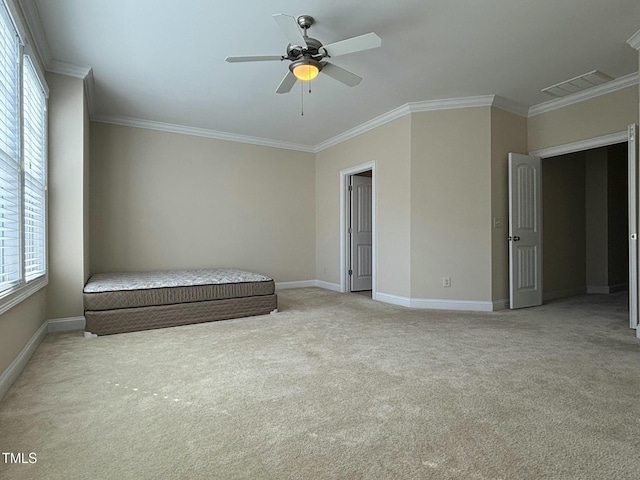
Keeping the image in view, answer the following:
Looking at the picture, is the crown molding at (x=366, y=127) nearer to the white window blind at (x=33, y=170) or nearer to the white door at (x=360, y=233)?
the white door at (x=360, y=233)

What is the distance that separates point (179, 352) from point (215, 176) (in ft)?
11.5

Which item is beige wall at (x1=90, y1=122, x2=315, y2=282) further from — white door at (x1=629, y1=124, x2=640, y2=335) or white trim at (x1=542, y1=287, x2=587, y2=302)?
white door at (x1=629, y1=124, x2=640, y2=335)

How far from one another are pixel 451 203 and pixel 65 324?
182 inches

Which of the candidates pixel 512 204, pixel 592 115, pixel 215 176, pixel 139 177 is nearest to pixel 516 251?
pixel 512 204

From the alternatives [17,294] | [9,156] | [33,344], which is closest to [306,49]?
[9,156]

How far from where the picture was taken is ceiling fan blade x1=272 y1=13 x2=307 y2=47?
2355mm

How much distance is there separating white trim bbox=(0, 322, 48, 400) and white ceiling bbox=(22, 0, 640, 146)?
2.57 metres

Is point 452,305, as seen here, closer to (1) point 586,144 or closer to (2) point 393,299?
(2) point 393,299

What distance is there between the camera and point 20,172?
8.48 feet

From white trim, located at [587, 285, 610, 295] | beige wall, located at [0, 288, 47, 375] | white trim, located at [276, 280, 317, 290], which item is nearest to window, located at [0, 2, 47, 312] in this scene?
beige wall, located at [0, 288, 47, 375]

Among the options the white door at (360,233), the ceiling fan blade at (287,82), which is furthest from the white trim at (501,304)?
the ceiling fan blade at (287,82)

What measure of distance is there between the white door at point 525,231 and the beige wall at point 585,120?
1.14ft

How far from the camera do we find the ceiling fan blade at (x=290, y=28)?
236 centimetres

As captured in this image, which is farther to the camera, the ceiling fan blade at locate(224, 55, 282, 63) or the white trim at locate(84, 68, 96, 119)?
the white trim at locate(84, 68, 96, 119)
